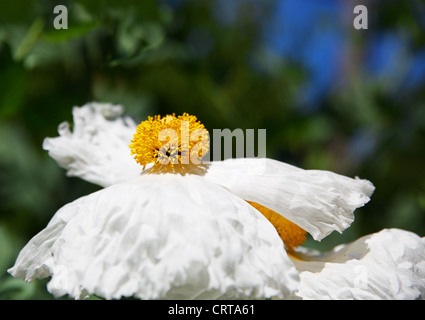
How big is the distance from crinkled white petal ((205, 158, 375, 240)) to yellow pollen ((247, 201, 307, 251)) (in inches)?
1.8

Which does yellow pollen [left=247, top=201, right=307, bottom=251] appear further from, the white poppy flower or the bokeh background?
the bokeh background

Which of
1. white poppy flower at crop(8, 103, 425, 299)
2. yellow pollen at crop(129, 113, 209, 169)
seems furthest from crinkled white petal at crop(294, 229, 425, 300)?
yellow pollen at crop(129, 113, 209, 169)

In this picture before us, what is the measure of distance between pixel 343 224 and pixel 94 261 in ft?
1.13

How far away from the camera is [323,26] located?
55.8 inches

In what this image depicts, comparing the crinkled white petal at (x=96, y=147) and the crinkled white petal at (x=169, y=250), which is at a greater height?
the crinkled white petal at (x=96, y=147)

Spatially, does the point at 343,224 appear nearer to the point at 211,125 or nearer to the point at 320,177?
the point at 320,177

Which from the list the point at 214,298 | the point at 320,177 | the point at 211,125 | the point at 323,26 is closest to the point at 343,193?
the point at 320,177

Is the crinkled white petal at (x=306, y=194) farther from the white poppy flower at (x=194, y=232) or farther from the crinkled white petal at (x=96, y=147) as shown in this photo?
the crinkled white petal at (x=96, y=147)

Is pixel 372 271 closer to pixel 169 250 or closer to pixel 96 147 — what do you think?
pixel 169 250

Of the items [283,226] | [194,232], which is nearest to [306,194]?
[283,226]

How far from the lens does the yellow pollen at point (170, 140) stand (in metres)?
0.69

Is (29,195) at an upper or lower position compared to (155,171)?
lower

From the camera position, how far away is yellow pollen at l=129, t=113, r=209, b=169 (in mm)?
685

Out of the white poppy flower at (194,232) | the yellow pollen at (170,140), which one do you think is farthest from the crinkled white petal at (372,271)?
the yellow pollen at (170,140)
